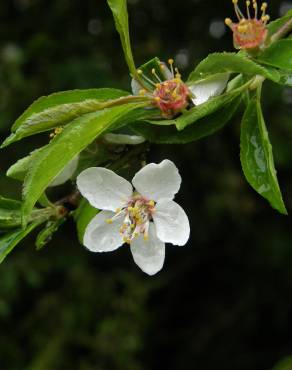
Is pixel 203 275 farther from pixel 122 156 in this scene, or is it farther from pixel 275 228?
pixel 122 156

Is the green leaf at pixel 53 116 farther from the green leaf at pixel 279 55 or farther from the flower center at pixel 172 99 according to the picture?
the green leaf at pixel 279 55

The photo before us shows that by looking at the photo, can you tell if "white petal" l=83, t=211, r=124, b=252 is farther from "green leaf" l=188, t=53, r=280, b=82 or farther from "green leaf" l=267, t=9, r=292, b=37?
"green leaf" l=267, t=9, r=292, b=37

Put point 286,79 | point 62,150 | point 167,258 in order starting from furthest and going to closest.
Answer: point 167,258, point 286,79, point 62,150

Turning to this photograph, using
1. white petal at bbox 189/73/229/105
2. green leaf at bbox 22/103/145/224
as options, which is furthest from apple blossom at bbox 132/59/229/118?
green leaf at bbox 22/103/145/224

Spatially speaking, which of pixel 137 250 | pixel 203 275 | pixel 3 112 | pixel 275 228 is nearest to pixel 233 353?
pixel 203 275

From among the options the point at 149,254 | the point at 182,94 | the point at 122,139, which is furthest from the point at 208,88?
the point at 149,254

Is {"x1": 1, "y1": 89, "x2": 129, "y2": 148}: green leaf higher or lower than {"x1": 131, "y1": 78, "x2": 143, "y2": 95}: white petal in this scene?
higher

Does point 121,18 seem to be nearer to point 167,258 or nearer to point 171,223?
point 171,223
